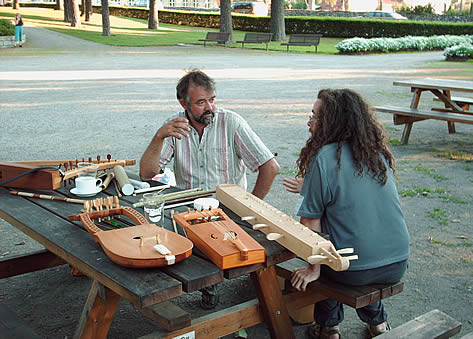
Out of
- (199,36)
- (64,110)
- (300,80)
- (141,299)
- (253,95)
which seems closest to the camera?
(141,299)

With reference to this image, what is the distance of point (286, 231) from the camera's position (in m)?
2.37

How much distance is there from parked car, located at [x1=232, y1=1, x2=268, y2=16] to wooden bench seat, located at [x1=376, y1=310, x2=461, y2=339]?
5278 centimetres

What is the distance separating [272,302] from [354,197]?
0.65m

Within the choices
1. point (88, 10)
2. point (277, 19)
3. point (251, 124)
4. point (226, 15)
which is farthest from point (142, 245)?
point (88, 10)

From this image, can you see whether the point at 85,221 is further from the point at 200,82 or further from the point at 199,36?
the point at 199,36

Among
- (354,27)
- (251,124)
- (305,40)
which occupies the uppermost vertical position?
(354,27)

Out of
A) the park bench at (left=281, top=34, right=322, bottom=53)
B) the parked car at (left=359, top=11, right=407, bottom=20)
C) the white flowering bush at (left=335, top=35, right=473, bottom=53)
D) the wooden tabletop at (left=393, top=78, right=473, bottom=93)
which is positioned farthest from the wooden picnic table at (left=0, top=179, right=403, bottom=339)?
the parked car at (left=359, top=11, right=407, bottom=20)

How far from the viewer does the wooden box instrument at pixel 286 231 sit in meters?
2.22

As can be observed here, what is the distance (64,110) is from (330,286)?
8745 millimetres

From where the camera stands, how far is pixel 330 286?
8.96 ft

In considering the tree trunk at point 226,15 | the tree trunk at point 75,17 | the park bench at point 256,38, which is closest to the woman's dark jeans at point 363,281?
the park bench at point 256,38

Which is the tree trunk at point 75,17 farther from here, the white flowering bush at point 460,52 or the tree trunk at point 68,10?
the white flowering bush at point 460,52

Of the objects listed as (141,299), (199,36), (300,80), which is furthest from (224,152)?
(199,36)

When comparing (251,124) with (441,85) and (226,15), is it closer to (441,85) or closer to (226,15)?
(441,85)
